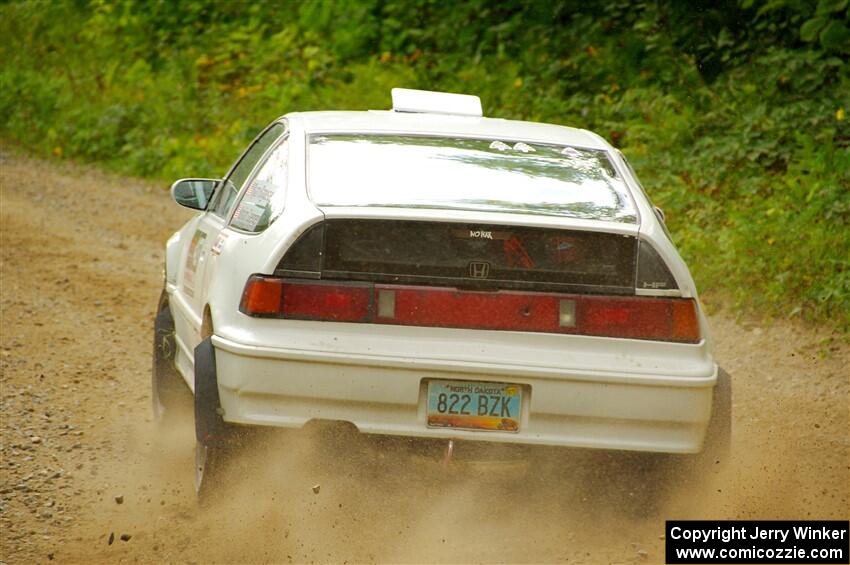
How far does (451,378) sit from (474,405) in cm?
13

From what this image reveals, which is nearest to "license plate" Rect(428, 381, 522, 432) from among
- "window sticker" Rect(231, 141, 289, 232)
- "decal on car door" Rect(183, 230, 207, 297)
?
"window sticker" Rect(231, 141, 289, 232)

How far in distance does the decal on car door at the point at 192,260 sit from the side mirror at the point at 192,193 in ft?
0.45

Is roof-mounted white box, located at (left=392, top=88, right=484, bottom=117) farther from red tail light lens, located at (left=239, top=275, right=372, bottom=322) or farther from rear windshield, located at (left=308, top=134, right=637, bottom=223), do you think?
red tail light lens, located at (left=239, top=275, right=372, bottom=322)

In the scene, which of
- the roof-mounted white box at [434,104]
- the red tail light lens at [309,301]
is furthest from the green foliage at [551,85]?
the red tail light lens at [309,301]

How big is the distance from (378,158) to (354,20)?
12.9 metres

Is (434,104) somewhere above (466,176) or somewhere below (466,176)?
below

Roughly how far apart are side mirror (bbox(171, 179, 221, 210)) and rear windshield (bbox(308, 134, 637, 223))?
1.09 meters

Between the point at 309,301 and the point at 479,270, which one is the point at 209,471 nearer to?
the point at 309,301

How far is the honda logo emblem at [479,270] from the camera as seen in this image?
4551 millimetres

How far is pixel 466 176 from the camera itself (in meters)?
4.96

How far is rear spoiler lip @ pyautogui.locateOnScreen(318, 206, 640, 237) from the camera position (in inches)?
178

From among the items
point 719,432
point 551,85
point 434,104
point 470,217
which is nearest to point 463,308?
point 470,217

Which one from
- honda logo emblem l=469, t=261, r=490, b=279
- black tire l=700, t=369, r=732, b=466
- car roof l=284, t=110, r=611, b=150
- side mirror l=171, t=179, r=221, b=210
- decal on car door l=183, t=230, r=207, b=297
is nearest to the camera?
honda logo emblem l=469, t=261, r=490, b=279

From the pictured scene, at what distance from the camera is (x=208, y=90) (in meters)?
18.0
